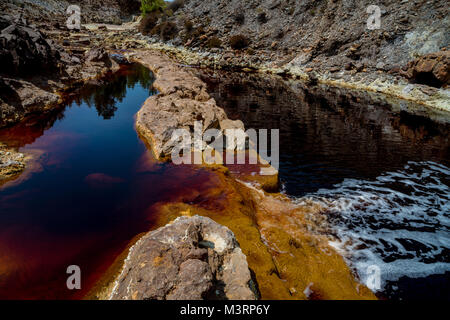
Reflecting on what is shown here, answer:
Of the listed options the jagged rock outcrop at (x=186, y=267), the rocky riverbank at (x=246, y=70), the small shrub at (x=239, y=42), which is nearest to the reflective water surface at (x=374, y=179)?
the rocky riverbank at (x=246, y=70)

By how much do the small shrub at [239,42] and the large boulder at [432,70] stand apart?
93.9 feet

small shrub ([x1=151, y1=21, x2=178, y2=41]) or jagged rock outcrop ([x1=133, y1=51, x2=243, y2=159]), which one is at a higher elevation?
small shrub ([x1=151, y1=21, x2=178, y2=41])

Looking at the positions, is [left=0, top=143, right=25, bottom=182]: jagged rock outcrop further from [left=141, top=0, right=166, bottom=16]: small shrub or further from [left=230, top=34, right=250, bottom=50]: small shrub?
[left=141, top=0, right=166, bottom=16]: small shrub

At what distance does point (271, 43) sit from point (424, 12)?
22527mm

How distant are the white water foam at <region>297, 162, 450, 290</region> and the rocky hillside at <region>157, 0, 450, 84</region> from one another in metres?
26.8

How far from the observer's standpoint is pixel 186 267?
13.1 feet

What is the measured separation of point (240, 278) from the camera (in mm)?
4496

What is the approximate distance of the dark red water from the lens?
5.54m

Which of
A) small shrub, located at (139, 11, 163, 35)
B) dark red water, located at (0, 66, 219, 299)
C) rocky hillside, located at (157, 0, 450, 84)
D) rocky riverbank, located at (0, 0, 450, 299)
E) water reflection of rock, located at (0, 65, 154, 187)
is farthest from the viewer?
small shrub, located at (139, 11, 163, 35)

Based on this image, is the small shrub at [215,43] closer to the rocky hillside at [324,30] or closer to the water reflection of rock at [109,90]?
the rocky hillside at [324,30]

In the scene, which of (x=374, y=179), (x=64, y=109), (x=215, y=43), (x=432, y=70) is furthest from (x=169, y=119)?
(x=215, y=43)

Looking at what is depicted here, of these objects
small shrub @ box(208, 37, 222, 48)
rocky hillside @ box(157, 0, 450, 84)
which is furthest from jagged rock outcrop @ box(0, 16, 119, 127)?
rocky hillside @ box(157, 0, 450, 84)

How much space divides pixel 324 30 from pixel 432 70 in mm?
21278
